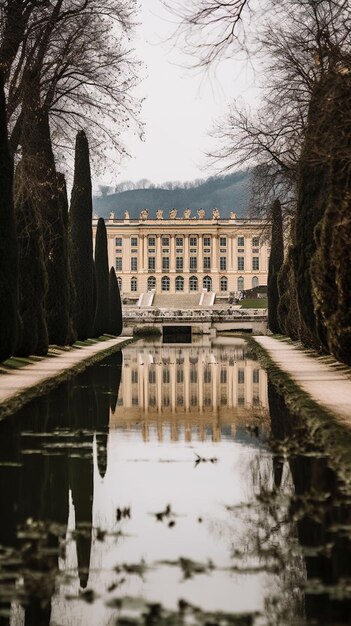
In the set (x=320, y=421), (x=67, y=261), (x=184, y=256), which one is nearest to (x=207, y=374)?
(x=320, y=421)

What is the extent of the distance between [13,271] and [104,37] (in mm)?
6580

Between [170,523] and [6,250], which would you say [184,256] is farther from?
[170,523]

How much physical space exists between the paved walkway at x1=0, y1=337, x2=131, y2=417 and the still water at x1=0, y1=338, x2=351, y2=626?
197 cm

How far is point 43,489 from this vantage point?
673 cm

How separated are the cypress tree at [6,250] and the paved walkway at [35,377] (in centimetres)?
78

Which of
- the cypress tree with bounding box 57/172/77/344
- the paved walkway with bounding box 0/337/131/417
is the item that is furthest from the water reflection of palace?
the cypress tree with bounding box 57/172/77/344

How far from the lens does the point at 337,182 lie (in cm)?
1686

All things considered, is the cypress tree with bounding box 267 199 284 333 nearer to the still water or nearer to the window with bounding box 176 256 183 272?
the still water

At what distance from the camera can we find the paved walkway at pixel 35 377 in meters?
13.3

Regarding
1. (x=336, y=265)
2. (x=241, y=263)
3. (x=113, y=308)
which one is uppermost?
(x=336, y=265)

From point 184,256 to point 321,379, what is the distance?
341 feet

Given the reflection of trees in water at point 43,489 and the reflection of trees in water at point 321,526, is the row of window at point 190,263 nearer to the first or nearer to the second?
the reflection of trees in water at point 43,489

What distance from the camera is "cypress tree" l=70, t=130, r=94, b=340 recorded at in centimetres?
3403

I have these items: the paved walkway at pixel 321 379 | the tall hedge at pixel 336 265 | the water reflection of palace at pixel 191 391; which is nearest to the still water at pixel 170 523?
the water reflection of palace at pixel 191 391
